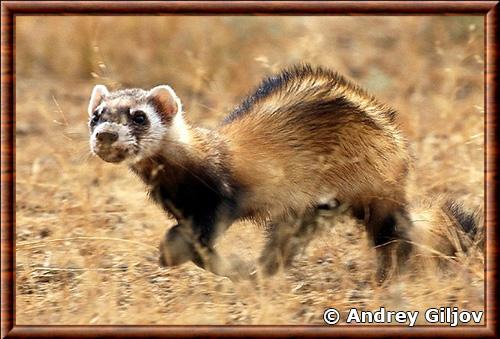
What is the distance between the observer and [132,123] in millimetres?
4969

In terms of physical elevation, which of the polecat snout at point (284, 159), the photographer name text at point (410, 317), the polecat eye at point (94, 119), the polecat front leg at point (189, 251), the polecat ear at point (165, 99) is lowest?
the photographer name text at point (410, 317)

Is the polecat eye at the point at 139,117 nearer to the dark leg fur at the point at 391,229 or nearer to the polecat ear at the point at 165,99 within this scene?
the polecat ear at the point at 165,99

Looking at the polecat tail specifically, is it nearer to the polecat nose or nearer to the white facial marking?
the white facial marking

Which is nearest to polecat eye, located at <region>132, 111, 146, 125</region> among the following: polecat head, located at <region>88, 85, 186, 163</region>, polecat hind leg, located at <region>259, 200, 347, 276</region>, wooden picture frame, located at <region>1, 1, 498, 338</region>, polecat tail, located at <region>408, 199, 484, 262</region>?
polecat head, located at <region>88, 85, 186, 163</region>

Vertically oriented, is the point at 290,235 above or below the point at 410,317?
above

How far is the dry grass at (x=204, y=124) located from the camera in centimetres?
485

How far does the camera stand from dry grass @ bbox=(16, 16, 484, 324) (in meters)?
4.85

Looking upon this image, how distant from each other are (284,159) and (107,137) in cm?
93

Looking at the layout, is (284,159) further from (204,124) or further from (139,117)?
(204,124)

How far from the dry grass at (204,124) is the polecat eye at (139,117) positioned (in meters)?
0.52

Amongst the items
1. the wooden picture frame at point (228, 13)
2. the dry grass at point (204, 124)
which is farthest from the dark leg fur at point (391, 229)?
the wooden picture frame at point (228, 13)

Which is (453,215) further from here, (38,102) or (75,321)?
(38,102)

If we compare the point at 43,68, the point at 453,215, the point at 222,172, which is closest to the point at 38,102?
the point at 43,68

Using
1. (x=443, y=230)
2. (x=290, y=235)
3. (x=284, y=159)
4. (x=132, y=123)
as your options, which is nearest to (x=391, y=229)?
(x=443, y=230)
